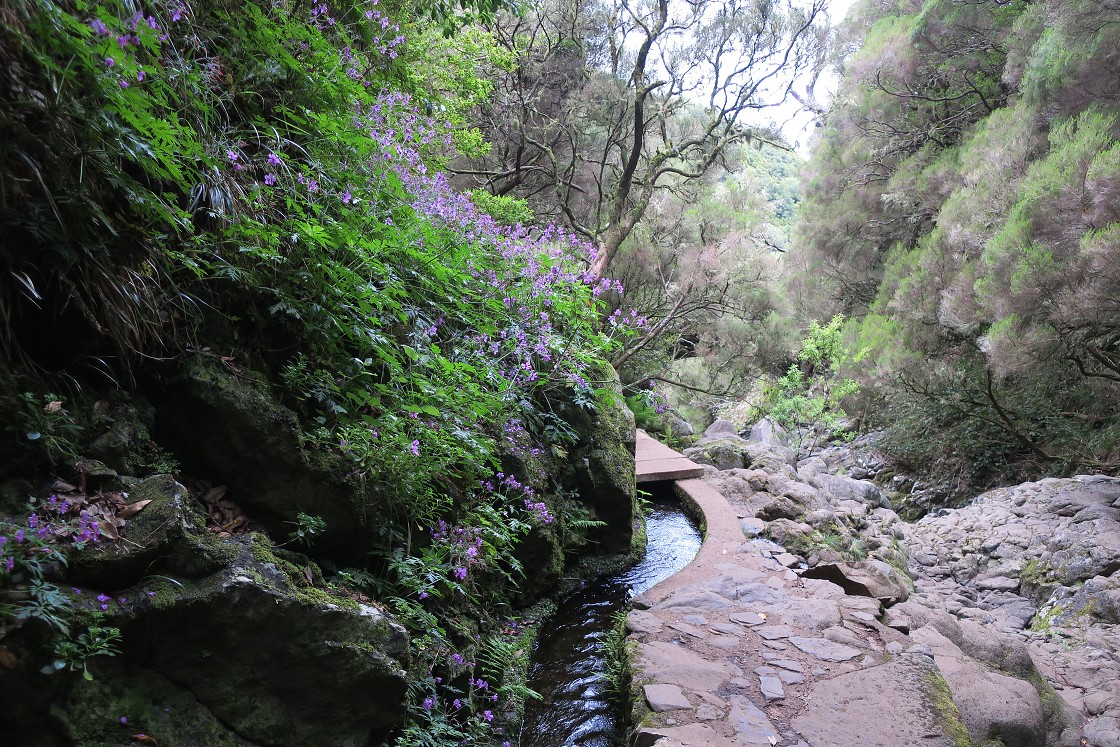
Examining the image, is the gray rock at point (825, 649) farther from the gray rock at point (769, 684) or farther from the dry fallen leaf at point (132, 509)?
the dry fallen leaf at point (132, 509)

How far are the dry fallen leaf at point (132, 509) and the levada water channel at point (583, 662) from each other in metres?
2.01

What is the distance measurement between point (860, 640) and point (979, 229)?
6563 millimetres

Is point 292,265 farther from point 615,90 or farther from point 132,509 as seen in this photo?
point 615,90

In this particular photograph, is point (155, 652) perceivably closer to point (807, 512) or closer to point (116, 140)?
point (116, 140)

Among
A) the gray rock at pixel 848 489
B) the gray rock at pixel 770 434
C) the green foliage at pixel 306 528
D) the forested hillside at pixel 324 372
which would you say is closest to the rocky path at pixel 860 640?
the forested hillside at pixel 324 372

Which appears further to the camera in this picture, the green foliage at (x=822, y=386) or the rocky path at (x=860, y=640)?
the green foliage at (x=822, y=386)

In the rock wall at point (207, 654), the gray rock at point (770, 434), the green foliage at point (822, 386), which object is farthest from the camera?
the gray rock at point (770, 434)

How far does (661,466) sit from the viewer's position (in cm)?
725

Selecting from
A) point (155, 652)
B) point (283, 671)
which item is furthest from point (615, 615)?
point (155, 652)

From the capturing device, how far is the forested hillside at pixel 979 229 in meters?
6.34

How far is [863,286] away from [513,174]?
348 inches

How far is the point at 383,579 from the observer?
2.72 meters

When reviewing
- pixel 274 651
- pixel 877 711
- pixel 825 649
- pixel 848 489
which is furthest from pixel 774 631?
pixel 848 489

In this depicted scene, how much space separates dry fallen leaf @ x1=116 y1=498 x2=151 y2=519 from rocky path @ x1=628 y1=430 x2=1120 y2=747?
2.12 meters
